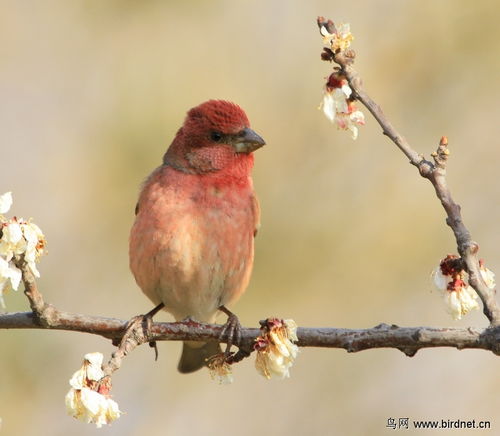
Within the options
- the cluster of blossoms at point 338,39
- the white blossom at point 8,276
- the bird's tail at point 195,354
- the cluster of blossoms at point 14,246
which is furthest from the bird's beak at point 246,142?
the white blossom at point 8,276

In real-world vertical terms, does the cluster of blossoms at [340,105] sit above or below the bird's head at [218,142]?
below

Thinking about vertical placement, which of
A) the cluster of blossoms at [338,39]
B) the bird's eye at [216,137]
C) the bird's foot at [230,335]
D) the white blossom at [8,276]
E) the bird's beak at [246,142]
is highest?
the bird's eye at [216,137]

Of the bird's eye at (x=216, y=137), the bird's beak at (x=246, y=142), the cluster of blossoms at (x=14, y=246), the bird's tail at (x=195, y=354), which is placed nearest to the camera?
the cluster of blossoms at (x=14, y=246)

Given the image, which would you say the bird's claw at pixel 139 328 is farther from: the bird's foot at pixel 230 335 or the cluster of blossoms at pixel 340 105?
the cluster of blossoms at pixel 340 105

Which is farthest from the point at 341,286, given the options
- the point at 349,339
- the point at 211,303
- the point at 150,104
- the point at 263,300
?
the point at 349,339

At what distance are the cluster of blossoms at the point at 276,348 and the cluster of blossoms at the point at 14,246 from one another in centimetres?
109

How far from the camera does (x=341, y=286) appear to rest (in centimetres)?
778

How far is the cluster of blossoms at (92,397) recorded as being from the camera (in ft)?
11.2

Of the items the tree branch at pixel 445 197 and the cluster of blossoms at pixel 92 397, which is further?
the tree branch at pixel 445 197

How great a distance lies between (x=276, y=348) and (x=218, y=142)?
270 centimetres

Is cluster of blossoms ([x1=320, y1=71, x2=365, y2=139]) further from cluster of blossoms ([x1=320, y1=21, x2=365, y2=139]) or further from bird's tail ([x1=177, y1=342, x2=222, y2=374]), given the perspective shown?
bird's tail ([x1=177, y1=342, x2=222, y2=374])

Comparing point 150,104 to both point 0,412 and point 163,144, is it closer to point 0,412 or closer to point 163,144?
point 163,144

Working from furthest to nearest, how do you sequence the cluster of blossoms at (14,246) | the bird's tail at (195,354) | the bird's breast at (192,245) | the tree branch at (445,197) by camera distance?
the bird's tail at (195,354), the bird's breast at (192,245), the tree branch at (445,197), the cluster of blossoms at (14,246)

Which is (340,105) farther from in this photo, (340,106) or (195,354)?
(195,354)
